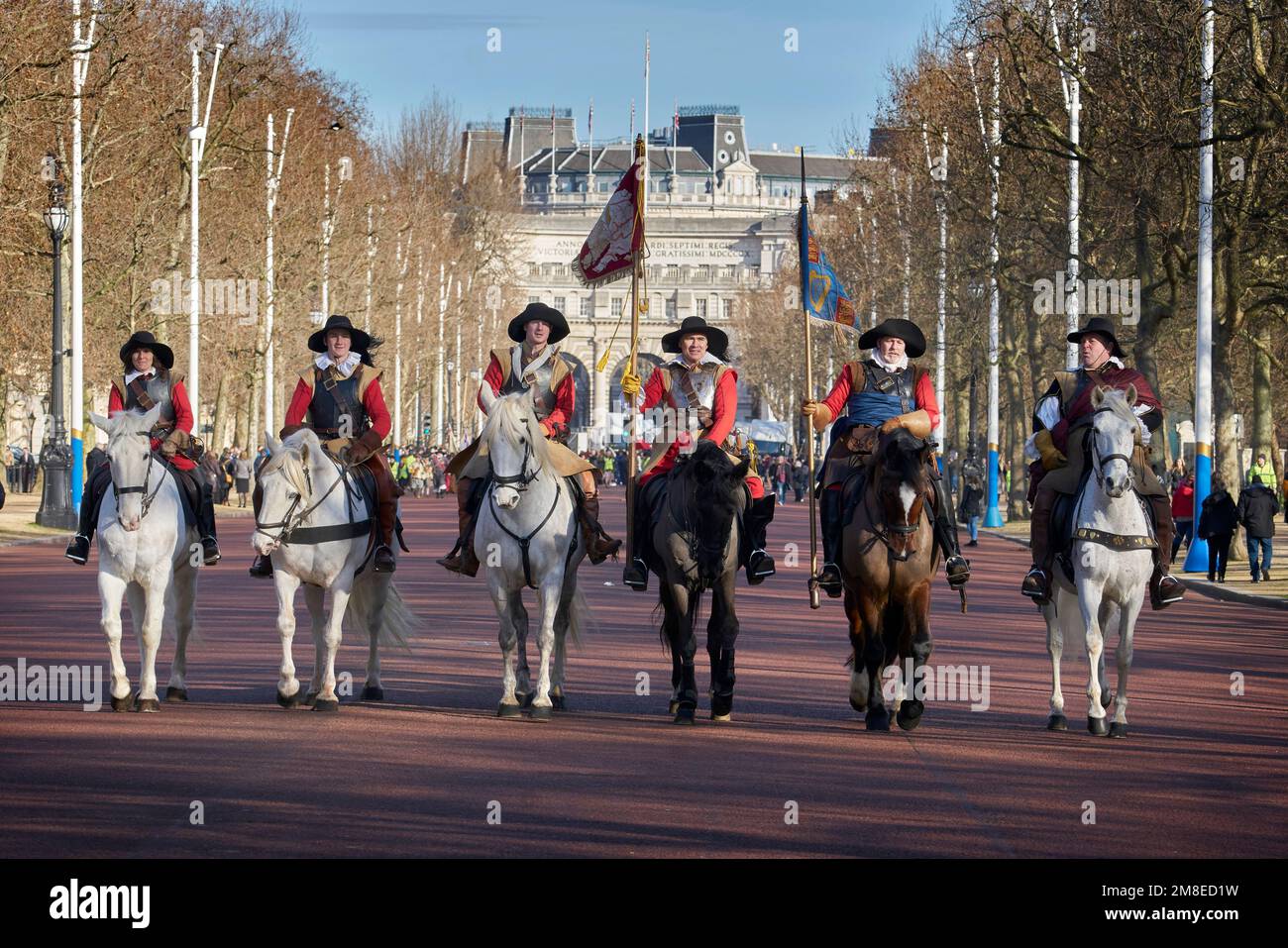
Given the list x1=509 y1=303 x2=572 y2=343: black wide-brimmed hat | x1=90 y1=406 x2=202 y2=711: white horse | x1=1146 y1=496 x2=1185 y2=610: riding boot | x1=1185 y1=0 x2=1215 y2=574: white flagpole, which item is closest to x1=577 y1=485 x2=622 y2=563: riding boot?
x1=509 y1=303 x2=572 y2=343: black wide-brimmed hat

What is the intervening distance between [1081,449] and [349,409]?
17.1ft

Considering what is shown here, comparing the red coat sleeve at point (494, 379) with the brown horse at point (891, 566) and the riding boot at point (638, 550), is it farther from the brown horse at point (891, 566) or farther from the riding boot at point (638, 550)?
the brown horse at point (891, 566)

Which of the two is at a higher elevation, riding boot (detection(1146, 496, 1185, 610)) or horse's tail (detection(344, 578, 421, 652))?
riding boot (detection(1146, 496, 1185, 610))

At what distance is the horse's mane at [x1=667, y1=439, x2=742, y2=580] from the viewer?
1380 cm

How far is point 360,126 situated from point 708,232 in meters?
98.0

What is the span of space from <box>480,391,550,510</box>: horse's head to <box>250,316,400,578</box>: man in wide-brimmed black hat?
1.38 m

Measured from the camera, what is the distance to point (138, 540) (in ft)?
45.6

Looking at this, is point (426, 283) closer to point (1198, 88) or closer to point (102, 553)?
point (1198, 88)

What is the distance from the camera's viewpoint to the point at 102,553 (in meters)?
13.9

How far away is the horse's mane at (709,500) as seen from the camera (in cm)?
1380

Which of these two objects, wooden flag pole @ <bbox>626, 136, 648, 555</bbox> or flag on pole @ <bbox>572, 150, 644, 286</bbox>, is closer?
wooden flag pole @ <bbox>626, 136, 648, 555</bbox>

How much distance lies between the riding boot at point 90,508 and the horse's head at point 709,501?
3.90 m

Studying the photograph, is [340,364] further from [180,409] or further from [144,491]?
[144,491]

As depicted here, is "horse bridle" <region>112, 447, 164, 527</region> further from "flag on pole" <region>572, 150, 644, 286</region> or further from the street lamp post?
the street lamp post
